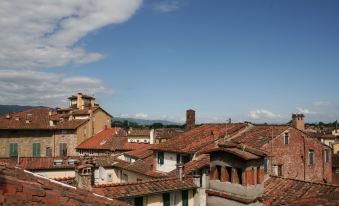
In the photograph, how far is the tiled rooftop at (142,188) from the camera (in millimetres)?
18517

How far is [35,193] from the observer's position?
5.39 metres

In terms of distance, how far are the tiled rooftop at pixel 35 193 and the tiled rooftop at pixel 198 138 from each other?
68.4ft

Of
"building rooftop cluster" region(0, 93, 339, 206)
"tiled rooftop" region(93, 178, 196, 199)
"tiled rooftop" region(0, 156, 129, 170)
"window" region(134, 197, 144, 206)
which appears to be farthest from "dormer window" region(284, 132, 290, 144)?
"tiled rooftop" region(0, 156, 129, 170)

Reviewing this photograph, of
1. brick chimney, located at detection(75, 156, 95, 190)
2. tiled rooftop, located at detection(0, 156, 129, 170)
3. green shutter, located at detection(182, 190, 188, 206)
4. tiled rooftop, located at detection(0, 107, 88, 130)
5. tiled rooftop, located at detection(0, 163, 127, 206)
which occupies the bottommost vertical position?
green shutter, located at detection(182, 190, 188, 206)

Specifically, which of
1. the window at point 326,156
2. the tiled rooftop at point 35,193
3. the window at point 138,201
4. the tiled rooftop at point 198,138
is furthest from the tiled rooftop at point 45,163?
the tiled rooftop at point 35,193

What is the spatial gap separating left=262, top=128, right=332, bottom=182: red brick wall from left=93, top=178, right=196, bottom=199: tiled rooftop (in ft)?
26.4

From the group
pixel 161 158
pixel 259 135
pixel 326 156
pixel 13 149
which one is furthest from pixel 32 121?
pixel 326 156

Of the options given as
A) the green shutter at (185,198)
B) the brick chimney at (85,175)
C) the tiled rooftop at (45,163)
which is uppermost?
the brick chimney at (85,175)

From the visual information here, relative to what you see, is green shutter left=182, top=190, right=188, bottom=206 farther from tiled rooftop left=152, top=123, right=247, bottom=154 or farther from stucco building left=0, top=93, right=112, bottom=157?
stucco building left=0, top=93, right=112, bottom=157

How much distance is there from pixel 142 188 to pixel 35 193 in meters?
15.1

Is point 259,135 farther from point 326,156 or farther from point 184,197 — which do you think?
point 184,197

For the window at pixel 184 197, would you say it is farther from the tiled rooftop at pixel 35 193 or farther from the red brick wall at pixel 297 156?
the tiled rooftop at pixel 35 193

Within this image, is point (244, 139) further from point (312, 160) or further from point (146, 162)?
point (146, 162)

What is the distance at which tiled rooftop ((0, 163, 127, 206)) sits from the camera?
5.03 meters
